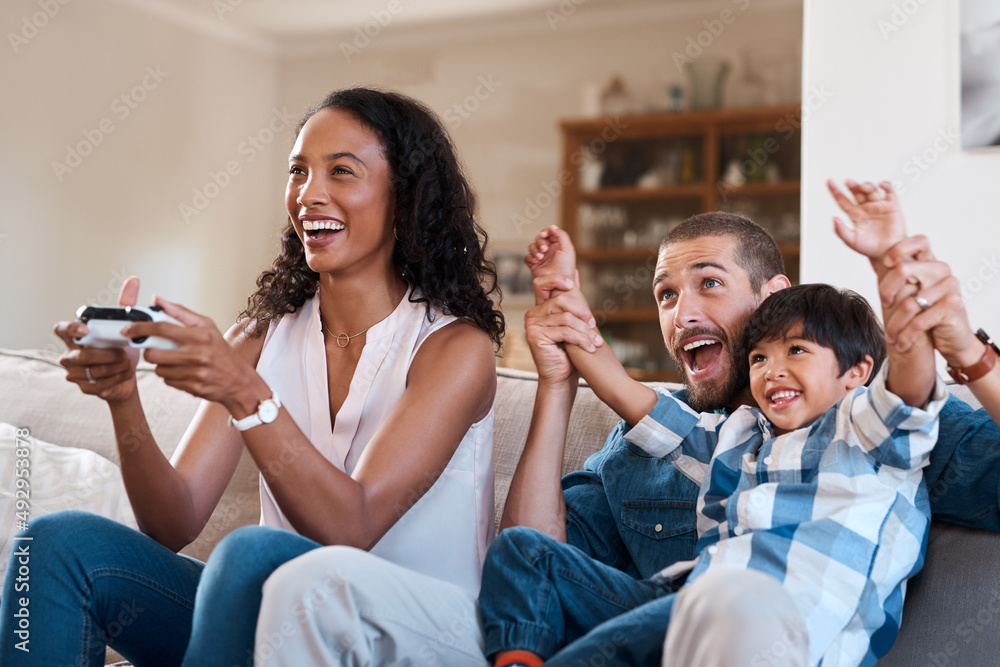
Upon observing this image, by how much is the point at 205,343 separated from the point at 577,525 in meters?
0.68

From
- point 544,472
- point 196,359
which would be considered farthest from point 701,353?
point 196,359

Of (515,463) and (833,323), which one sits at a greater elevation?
(833,323)

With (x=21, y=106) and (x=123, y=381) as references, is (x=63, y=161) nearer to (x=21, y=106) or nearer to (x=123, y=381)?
(x=21, y=106)

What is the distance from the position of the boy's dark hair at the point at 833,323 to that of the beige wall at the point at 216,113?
4.32 m

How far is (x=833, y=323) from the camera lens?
126cm

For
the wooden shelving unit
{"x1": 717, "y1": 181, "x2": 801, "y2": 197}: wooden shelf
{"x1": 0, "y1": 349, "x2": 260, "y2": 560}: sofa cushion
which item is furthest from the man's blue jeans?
{"x1": 717, "y1": 181, "x2": 801, "y2": 197}: wooden shelf

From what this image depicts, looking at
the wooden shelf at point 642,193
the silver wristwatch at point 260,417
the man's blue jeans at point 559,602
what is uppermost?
the wooden shelf at point 642,193

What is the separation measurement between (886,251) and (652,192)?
169 inches

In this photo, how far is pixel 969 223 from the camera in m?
1.98

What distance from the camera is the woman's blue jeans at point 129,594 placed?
1.06 m

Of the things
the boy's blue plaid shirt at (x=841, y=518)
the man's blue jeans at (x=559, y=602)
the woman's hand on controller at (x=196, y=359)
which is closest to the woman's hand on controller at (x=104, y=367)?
the woman's hand on controller at (x=196, y=359)

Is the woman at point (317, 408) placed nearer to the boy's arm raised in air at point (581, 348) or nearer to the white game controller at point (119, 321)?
the white game controller at point (119, 321)

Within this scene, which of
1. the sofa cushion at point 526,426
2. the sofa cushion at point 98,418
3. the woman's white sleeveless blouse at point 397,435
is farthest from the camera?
the sofa cushion at point 98,418

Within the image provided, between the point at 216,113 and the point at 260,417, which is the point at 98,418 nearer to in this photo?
the point at 260,417
